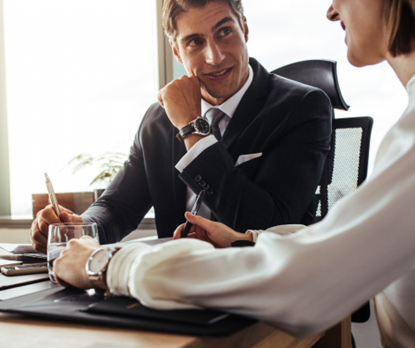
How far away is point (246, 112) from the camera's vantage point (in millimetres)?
1517

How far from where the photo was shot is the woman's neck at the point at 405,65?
711mm

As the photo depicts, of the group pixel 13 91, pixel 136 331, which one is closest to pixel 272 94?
pixel 136 331

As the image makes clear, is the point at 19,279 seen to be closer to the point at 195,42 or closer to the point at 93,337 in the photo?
the point at 93,337

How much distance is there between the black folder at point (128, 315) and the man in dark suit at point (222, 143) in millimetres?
580

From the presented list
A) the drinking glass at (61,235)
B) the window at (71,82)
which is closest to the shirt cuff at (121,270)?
the drinking glass at (61,235)

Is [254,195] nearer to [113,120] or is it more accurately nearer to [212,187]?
[212,187]

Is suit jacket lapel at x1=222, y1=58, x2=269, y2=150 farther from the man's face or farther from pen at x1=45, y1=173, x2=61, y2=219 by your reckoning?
pen at x1=45, y1=173, x2=61, y2=219

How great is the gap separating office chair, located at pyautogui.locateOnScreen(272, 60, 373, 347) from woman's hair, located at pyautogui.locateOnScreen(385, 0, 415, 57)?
709 millimetres

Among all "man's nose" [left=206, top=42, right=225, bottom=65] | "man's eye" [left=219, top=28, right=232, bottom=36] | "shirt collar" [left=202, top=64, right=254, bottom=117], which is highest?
"man's eye" [left=219, top=28, right=232, bottom=36]

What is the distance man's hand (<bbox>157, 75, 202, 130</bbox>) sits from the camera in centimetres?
138

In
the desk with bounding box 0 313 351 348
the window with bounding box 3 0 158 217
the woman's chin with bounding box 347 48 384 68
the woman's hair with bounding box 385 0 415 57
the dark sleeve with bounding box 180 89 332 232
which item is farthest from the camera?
the window with bounding box 3 0 158 217

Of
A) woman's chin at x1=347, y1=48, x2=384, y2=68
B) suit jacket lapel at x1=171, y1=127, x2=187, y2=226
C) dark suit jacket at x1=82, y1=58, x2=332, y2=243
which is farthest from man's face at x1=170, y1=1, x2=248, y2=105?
woman's chin at x1=347, y1=48, x2=384, y2=68

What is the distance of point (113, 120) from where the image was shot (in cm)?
289

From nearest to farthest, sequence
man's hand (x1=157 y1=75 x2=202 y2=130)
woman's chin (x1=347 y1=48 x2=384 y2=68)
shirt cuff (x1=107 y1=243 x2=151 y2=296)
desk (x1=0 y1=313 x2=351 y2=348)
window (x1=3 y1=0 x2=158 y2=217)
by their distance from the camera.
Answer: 1. desk (x1=0 y1=313 x2=351 y2=348)
2. shirt cuff (x1=107 y1=243 x2=151 y2=296)
3. woman's chin (x1=347 y1=48 x2=384 y2=68)
4. man's hand (x1=157 y1=75 x2=202 y2=130)
5. window (x1=3 y1=0 x2=158 y2=217)
